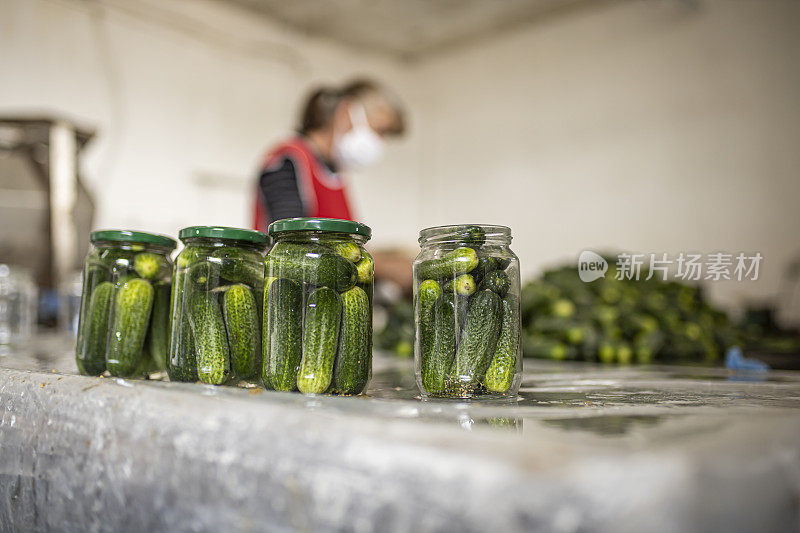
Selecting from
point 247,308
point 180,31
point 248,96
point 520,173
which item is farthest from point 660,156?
point 247,308

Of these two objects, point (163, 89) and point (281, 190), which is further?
point (163, 89)

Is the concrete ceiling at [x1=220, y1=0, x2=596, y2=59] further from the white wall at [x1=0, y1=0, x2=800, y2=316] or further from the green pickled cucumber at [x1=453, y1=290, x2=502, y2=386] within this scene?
the green pickled cucumber at [x1=453, y1=290, x2=502, y2=386]

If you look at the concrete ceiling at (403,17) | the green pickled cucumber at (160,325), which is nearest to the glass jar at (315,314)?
the green pickled cucumber at (160,325)

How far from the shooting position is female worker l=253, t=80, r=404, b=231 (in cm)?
261

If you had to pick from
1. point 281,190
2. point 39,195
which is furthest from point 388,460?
point 39,195

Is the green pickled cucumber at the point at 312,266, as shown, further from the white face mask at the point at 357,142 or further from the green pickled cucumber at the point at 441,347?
the white face mask at the point at 357,142

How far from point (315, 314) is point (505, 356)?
0.26 meters

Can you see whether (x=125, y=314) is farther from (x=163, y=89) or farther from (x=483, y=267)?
(x=163, y=89)

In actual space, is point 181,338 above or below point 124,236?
below

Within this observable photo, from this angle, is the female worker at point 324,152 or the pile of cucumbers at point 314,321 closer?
the pile of cucumbers at point 314,321

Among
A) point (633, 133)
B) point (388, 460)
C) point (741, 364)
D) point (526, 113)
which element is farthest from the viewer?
point (526, 113)

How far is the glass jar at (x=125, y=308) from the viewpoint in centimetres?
94

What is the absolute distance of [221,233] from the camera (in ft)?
2.84

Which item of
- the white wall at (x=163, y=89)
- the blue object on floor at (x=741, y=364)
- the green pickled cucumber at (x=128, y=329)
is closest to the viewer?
the green pickled cucumber at (x=128, y=329)
